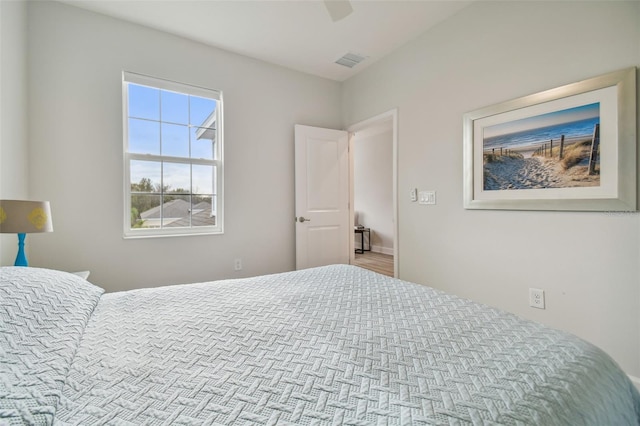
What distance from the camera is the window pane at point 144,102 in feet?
8.96

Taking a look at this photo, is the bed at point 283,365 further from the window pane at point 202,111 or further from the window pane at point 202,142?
the window pane at point 202,111

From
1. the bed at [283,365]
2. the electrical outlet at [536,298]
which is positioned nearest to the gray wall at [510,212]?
the electrical outlet at [536,298]

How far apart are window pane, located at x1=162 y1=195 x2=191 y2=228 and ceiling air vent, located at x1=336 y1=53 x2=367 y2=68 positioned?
2.33m

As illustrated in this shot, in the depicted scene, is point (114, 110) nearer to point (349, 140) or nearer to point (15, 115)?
point (15, 115)

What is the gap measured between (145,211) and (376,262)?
380 cm

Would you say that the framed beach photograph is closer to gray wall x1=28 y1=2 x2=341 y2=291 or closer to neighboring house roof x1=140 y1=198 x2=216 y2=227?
gray wall x1=28 y1=2 x2=341 y2=291

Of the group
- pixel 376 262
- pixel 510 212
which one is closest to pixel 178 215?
pixel 510 212

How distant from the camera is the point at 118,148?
261cm

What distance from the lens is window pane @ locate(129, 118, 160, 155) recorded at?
108 inches

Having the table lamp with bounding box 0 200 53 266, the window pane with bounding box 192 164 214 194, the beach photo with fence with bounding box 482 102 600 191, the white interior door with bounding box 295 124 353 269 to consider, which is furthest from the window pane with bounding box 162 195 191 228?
the beach photo with fence with bounding box 482 102 600 191

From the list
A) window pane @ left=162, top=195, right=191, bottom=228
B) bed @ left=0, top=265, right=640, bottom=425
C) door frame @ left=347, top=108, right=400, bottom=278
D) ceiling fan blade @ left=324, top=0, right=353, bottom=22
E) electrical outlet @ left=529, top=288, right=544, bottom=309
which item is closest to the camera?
bed @ left=0, top=265, right=640, bottom=425

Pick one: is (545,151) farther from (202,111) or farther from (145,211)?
(145,211)

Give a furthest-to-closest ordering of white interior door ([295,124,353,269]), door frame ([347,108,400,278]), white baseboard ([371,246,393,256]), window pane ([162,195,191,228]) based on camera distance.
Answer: white baseboard ([371,246,393,256]), white interior door ([295,124,353,269]), door frame ([347,108,400,278]), window pane ([162,195,191,228])

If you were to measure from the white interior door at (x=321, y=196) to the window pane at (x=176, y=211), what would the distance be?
4.04 feet
